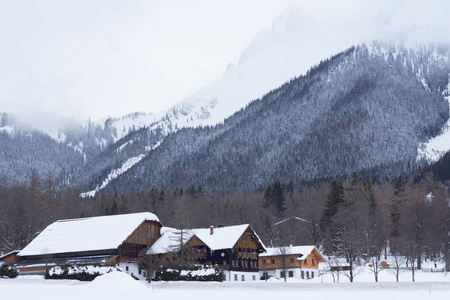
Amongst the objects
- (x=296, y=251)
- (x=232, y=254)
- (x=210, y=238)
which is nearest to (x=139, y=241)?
(x=210, y=238)

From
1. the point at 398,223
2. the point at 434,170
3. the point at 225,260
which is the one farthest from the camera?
the point at 434,170

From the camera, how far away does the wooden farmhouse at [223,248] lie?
7244cm

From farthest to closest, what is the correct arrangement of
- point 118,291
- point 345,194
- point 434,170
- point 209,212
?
point 434,170 → point 209,212 → point 345,194 → point 118,291

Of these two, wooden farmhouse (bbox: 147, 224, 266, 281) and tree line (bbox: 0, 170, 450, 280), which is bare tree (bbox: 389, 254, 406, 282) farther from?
wooden farmhouse (bbox: 147, 224, 266, 281)

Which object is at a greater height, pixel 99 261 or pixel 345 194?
pixel 345 194

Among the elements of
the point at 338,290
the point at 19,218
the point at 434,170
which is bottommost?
the point at 338,290

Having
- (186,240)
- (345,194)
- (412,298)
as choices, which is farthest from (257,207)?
(412,298)

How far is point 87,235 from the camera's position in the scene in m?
74.9

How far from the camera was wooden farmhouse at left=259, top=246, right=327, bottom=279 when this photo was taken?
8450 centimetres

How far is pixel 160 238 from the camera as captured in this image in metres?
75.8

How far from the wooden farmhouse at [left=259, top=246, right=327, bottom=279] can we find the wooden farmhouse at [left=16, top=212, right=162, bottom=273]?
63.2 feet

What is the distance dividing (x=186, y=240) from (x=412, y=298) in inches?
1435

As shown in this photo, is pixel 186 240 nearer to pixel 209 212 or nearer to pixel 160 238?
pixel 160 238

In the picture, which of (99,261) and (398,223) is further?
(398,223)
